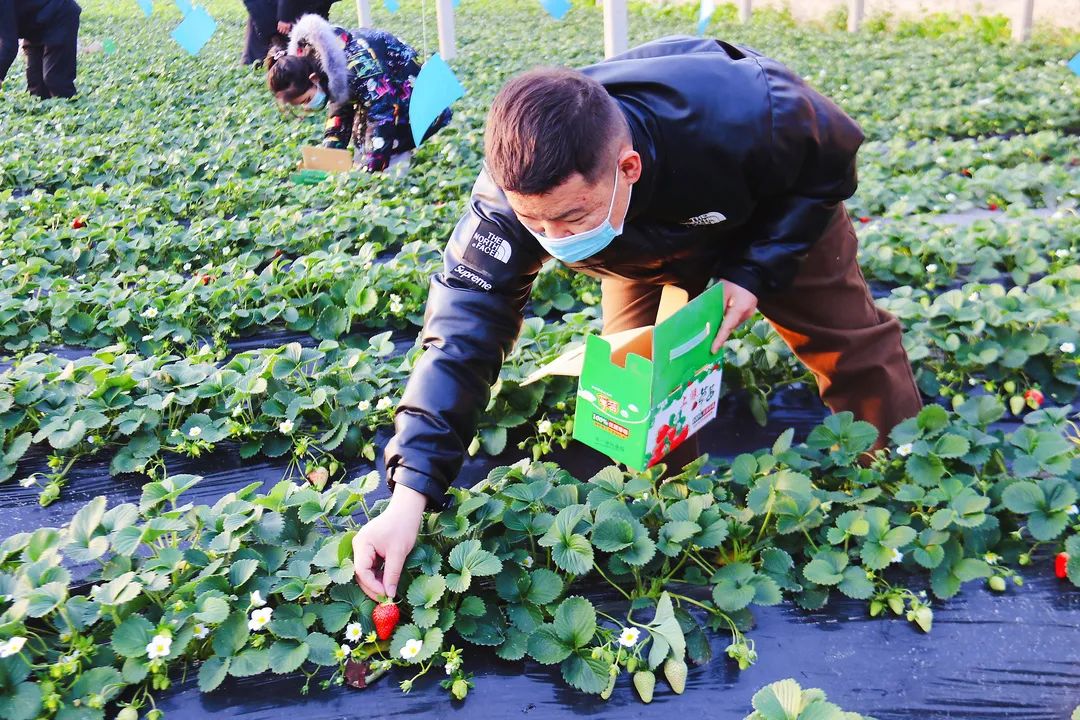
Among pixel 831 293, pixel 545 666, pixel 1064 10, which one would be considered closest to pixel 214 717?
pixel 545 666

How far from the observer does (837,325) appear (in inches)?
90.1

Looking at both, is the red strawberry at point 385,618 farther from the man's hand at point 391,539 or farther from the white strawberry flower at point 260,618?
the white strawberry flower at point 260,618

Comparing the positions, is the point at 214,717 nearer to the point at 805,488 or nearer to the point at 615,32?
the point at 805,488

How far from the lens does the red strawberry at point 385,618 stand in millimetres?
1793

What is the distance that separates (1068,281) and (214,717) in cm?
308

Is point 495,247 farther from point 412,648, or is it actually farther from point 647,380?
point 412,648

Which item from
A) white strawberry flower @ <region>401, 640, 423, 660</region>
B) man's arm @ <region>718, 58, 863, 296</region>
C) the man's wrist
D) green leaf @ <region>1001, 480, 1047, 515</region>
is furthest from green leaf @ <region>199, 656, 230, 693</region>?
green leaf @ <region>1001, 480, 1047, 515</region>

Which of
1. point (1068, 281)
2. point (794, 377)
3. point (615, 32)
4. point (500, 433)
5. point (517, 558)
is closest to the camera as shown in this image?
Result: point (517, 558)

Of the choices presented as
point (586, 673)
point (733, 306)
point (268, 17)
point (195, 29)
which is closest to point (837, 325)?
point (733, 306)

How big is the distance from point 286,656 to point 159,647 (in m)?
0.24

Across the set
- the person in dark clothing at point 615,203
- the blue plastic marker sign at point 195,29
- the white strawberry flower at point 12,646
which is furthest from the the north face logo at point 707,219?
the blue plastic marker sign at point 195,29

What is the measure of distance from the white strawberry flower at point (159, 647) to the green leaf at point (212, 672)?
0.08 m

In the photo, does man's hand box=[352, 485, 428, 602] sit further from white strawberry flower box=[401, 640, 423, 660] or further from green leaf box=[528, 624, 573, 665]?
green leaf box=[528, 624, 573, 665]

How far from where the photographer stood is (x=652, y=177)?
176 centimetres
